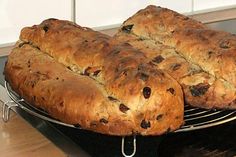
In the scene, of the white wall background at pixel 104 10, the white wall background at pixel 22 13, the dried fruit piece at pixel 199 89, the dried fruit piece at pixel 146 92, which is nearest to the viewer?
the dried fruit piece at pixel 146 92

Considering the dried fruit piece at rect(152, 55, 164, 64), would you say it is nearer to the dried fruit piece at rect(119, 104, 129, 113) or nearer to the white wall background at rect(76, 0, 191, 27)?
the dried fruit piece at rect(119, 104, 129, 113)

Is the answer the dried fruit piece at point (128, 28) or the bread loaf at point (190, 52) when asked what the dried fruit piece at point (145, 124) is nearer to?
the bread loaf at point (190, 52)

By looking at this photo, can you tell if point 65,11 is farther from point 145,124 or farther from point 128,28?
point 145,124

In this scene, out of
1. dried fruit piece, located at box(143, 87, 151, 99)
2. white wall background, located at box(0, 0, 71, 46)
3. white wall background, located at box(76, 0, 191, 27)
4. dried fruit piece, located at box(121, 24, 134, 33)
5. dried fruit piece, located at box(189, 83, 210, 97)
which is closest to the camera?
dried fruit piece, located at box(143, 87, 151, 99)

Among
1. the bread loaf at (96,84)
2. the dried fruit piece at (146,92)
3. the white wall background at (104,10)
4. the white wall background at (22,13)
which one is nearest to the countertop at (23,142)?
the bread loaf at (96,84)

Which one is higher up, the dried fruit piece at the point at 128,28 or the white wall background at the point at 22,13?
the dried fruit piece at the point at 128,28

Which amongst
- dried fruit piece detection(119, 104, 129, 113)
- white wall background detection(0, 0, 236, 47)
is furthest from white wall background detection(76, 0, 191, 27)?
dried fruit piece detection(119, 104, 129, 113)
